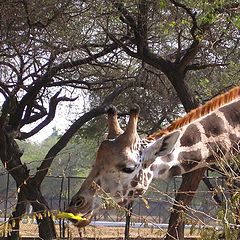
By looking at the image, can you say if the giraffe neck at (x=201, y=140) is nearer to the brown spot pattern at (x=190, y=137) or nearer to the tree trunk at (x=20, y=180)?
the brown spot pattern at (x=190, y=137)

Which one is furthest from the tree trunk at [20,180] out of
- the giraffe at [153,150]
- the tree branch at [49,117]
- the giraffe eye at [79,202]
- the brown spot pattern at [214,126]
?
the giraffe eye at [79,202]

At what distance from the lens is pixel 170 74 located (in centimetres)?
1223

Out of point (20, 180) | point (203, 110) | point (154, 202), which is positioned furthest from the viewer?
point (154, 202)

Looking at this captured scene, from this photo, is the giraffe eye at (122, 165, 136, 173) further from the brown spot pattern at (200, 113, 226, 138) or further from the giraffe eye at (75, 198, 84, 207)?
the brown spot pattern at (200, 113, 226, 138)

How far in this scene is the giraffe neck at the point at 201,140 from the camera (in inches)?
296

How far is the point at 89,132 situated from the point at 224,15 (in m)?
8.91

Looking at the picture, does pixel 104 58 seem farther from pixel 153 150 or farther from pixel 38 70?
pixel 153 150

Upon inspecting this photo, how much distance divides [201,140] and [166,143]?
576 millimetres

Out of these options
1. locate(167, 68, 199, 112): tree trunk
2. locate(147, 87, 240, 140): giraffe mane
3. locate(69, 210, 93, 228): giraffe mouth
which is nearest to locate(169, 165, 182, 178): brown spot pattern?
locate(147, 87, 240, 140): giraffe mane

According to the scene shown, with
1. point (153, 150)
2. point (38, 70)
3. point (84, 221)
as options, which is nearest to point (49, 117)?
point (38, 70)

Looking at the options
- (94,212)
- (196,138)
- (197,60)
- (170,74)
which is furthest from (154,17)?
(94,212)

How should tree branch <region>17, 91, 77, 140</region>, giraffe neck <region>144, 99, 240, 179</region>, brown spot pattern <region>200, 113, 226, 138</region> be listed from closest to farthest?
giraffe neck <region>144, 99, 240, 179</region> < brown spot pattern <region>200, 113, 226, 138</region> < tree branch <region>17, 91, 77, 140</region>

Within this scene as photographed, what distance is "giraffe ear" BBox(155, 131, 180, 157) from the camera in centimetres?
725

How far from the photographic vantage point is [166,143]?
7312mm
